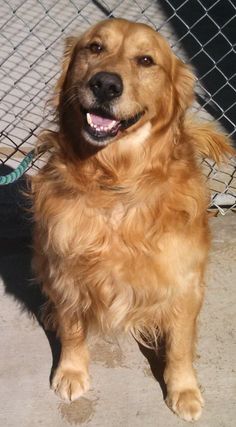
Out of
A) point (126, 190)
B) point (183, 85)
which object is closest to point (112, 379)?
point (126, 190)

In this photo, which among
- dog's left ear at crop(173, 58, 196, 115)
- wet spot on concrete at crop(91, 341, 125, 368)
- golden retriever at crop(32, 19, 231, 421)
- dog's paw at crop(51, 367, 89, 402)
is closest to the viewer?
golden retriever at crop(32, 19, 231, 421)

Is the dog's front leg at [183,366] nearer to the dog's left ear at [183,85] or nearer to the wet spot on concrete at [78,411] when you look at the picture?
the wet spot on concrete at [78,411]

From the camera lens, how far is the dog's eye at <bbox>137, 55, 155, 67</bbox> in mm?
2383

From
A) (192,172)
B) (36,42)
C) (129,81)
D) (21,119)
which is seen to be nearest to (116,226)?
(192,172)

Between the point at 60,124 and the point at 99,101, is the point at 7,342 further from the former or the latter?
the point at 99,101

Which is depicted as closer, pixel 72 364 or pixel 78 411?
pixel 78 411

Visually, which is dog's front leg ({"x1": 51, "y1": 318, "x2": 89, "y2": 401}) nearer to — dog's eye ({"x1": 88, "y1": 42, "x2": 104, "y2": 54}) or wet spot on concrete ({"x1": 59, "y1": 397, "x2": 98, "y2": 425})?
wet spot on concrete ({"x1": 59, "y1": 397, "x2": 98, "y2": 425})

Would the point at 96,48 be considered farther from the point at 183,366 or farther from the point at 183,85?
the point at 183,366

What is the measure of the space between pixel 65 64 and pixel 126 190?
0.62m

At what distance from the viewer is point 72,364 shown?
278cm

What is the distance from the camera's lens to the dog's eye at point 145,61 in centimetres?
238

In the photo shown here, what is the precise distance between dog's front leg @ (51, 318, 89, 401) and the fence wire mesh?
136 cm

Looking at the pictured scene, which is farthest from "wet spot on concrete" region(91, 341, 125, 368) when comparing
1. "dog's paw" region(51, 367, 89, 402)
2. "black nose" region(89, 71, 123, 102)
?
"black nose" region(89, 71, 123, 102)

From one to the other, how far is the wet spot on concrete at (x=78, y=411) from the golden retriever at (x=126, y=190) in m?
0.44
